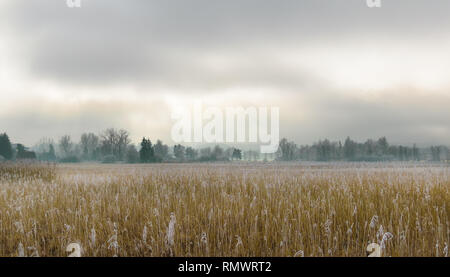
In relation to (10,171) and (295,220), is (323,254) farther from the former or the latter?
(10,171)

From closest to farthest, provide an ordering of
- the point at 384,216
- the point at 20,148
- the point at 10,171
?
the point at 384,216
the point at 10,171
the point at 20,148

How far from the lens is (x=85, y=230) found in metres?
4.21

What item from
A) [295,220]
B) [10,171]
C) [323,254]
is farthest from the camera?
[10,171]

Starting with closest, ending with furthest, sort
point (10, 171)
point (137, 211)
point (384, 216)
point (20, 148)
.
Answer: point (384, 216), point (137, 211), point (10, 171), point (20, 148)

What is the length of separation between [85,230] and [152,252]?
4.79 feet

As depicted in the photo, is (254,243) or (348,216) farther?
(348,216)
